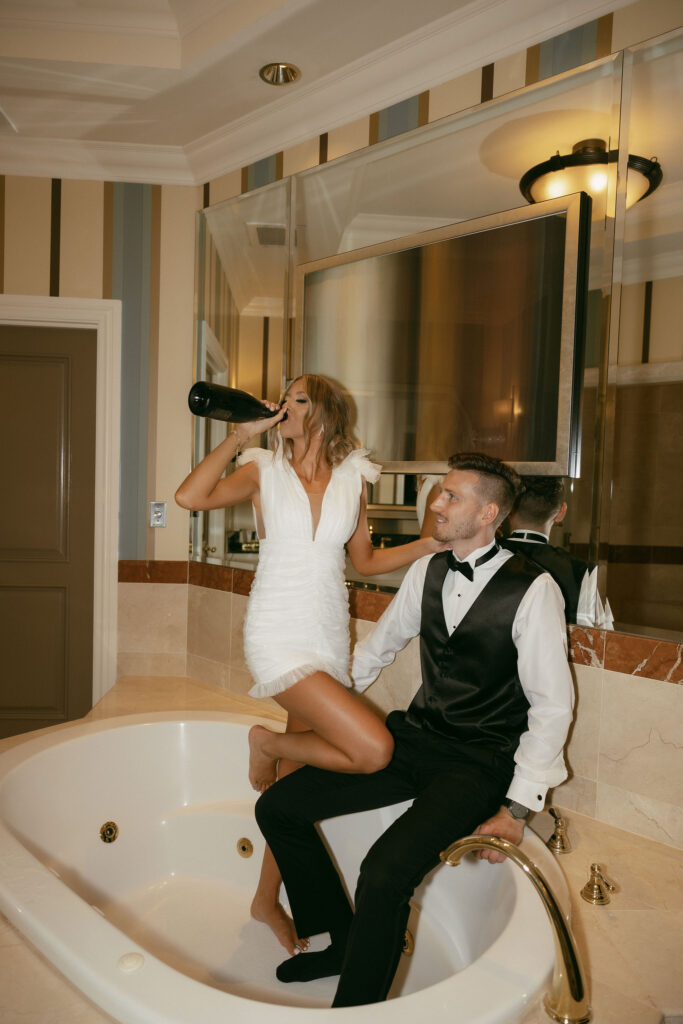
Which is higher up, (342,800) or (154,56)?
(154,56)

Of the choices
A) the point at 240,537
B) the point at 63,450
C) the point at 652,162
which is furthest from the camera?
the point at 63,450

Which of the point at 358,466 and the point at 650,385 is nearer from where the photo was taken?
the point at 650,385

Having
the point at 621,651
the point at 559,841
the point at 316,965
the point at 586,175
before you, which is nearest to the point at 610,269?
the point at 586,175

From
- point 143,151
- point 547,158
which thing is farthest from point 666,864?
point 143,151

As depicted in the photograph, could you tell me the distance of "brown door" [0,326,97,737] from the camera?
3.02 metres

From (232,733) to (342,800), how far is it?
0.71 meters

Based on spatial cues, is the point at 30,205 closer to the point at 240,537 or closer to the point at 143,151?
the point at 143,151

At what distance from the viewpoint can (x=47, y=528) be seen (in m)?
3.04

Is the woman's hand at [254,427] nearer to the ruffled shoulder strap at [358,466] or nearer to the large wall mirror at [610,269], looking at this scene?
the ruffled shoulder strap at [358,466]

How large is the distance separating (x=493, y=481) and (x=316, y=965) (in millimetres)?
1251

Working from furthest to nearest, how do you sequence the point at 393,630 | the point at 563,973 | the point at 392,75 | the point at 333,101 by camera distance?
1. the point at 333,101
2. the point at 392,75
3. the point at 393,630
4. the point at 563,973

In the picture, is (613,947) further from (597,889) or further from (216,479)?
(216,479)

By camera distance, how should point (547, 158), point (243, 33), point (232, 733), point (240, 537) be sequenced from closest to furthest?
point (547, 158) → point (243, 33) → point (232, 733) → point (240, 537)

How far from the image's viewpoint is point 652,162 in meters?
1.64
